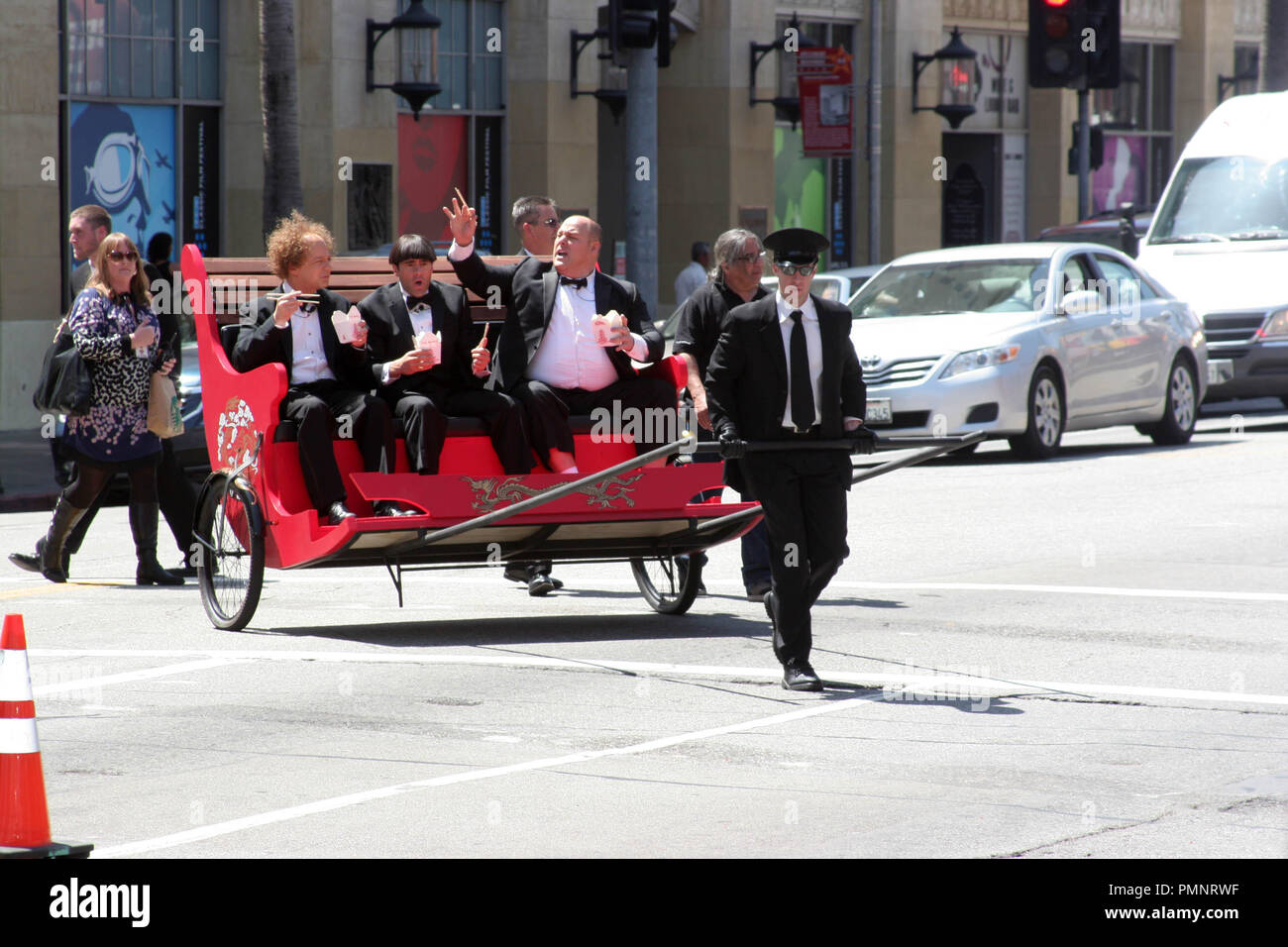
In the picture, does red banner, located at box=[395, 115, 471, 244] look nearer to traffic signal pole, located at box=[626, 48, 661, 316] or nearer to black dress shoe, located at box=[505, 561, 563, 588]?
traffic signal pole, located at box=[626, 48, 661, 316]

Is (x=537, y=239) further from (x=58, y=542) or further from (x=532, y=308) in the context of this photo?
(x=58, y=542)

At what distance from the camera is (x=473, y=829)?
630cm

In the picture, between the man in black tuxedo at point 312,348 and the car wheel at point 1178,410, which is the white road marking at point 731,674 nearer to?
the man in black tuxedo at point 312,348

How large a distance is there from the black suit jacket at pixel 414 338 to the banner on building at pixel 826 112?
1638 centimetres

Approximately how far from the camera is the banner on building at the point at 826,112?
26.4 metres

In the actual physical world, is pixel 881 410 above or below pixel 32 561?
above

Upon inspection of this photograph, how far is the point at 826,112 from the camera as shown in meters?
26.7

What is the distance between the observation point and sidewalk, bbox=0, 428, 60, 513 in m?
16.3

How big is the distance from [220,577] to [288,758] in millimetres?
3290

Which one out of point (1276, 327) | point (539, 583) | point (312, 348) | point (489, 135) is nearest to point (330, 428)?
point (312, 348)

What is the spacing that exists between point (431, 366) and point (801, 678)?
257 cm

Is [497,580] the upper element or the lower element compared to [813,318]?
lower

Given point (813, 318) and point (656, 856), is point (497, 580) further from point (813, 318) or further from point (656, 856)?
point (656, 856)

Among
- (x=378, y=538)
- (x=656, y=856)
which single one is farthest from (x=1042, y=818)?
(x=378, y=538)
